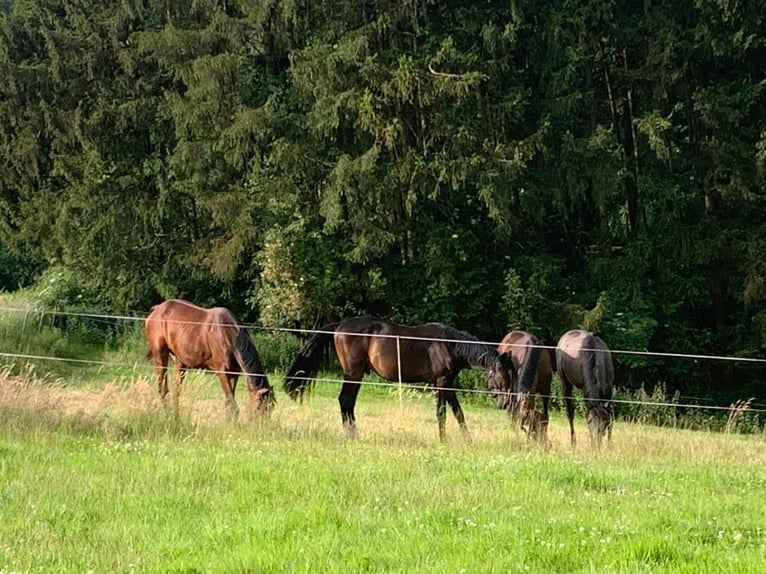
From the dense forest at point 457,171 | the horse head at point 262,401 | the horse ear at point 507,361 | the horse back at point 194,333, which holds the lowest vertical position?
the horse head at point 262,401

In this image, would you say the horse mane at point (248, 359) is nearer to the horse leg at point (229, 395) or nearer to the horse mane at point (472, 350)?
the horse leg at point (229, 395)

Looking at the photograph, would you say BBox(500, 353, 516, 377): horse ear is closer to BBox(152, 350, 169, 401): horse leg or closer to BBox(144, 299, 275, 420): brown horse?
BBox(144, 299, 275, 420): brown horse

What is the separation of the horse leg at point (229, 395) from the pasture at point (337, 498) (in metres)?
0.14

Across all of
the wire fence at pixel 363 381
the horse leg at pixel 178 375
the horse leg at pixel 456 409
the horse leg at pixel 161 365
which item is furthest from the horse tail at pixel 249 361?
the horse leg at pixel 456 409

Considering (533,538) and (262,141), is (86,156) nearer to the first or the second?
(262,141)

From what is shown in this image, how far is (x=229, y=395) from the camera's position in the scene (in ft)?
29.9

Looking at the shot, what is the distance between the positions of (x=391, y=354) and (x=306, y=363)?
1052 mm

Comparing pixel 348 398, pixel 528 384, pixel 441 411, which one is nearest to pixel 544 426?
pixel 528 384

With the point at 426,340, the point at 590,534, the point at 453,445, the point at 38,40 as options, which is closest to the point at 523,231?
the point at 426,340

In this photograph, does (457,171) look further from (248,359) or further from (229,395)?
(229,395)

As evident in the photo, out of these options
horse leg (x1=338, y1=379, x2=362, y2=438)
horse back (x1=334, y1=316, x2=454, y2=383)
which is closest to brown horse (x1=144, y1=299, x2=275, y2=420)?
horse leg (x1=338, y1=379, x2=362, y2=438)

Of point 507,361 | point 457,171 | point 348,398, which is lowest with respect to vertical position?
point 348,398

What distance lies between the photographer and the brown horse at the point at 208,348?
8.97 m

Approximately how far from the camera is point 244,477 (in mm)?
5469
